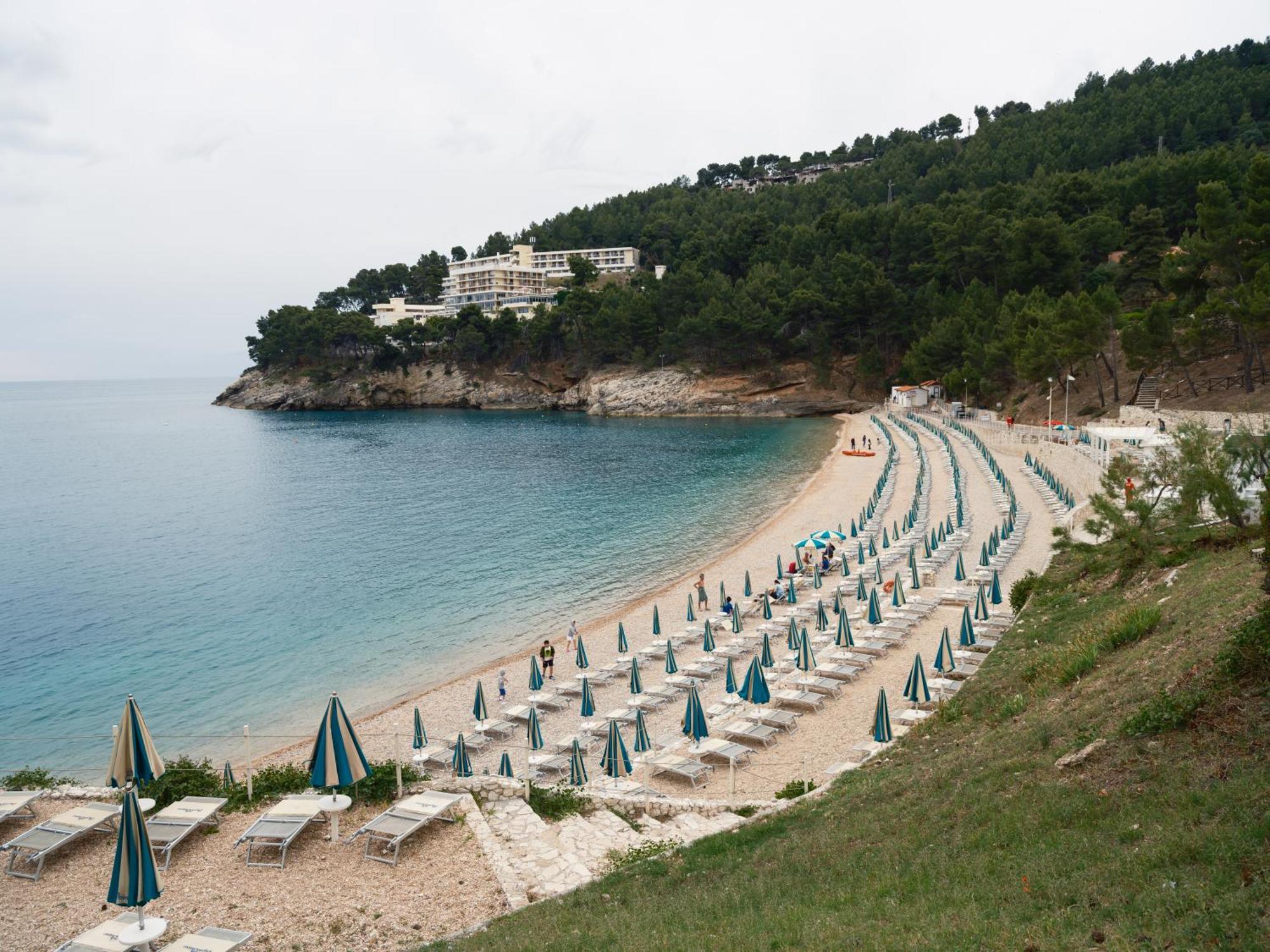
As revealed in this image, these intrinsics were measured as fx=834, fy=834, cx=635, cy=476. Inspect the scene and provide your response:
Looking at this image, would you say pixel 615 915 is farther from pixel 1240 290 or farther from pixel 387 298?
pixel 387 298

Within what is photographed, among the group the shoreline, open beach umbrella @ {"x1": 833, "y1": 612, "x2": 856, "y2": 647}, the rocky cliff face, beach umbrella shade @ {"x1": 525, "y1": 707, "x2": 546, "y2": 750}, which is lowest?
the shoreline

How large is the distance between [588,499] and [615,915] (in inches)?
1583

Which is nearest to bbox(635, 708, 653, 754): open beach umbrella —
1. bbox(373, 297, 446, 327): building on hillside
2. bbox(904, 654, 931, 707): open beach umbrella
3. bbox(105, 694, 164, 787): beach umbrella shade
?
bbox(904, 654, 931, 707): open beach umbrella

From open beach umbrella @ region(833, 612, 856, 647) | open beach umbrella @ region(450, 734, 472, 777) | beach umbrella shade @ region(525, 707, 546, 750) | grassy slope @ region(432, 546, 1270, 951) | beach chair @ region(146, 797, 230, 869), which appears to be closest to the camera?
grassy slope @ region(432, 546, 1270, 951)

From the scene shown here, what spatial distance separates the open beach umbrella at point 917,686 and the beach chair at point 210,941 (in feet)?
37.8

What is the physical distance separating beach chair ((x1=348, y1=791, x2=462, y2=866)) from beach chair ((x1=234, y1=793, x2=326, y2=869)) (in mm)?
677

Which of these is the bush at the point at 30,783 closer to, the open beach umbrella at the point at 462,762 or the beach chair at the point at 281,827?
the beach chair at the point at 281,827

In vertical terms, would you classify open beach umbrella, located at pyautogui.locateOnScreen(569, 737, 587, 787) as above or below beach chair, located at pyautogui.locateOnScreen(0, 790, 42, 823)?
below

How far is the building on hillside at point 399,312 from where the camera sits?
479 ft

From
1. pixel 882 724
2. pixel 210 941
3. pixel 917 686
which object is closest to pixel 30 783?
pixel 210 941

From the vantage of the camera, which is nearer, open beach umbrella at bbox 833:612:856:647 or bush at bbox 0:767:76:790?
bush at bbox 0:767:76:790

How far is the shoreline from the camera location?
762 inches

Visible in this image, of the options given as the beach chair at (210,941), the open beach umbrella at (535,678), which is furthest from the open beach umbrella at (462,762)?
the beach chair at (210,941)

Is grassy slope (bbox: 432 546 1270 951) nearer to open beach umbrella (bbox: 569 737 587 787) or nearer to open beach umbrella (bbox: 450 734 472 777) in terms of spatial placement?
open beach umbrella (bbox: 569 737 587 787)
